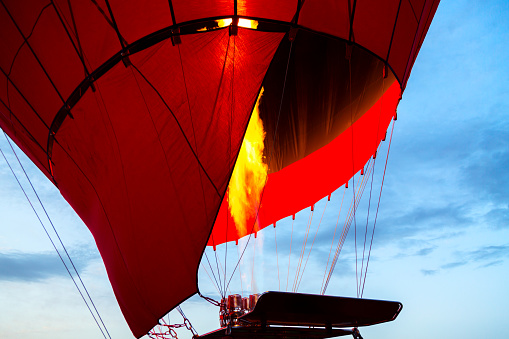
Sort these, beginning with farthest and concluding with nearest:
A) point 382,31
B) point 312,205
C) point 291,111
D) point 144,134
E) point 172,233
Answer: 1. point 312,205
2. point 291,111
3. point 172,233
4. point 144,134
5. point 382,31

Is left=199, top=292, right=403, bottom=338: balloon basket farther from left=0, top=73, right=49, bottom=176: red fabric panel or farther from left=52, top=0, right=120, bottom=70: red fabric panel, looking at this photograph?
left=0, top=73, right=49, bottom=176: red fabric panel

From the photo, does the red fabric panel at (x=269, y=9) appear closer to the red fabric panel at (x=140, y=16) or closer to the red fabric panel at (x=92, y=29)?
the red fabric panel at (x=140, y=16)

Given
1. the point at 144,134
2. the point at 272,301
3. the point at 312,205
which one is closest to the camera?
the point at 272,301

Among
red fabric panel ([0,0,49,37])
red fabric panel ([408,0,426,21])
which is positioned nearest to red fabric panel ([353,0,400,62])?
red fabric panel ([408,0,426,21])

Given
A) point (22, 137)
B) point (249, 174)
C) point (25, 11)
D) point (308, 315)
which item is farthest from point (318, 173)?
point (308, 315)

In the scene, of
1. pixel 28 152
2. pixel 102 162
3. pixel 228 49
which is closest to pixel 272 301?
pixel 228 49

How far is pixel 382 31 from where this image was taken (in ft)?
17.1

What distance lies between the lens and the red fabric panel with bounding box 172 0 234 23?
15.5 ft

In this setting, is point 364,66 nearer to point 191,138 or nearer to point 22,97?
point 191,138

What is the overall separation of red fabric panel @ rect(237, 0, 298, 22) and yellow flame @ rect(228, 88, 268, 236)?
2.71 meters

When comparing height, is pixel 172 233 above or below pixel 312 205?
below

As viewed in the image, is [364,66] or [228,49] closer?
[228,49]

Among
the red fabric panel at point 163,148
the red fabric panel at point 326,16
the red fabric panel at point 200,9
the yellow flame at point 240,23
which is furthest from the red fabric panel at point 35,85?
the red fabric panel at point 326,16

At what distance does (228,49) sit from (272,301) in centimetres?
341
